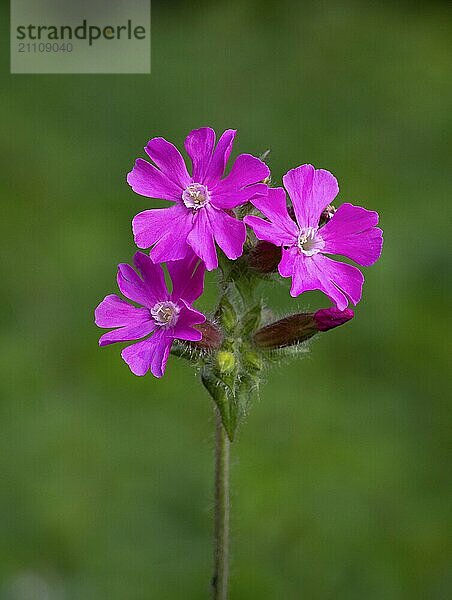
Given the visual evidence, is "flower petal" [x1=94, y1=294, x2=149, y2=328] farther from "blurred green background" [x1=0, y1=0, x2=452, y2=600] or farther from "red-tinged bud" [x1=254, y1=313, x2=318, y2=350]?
"blurred green background" [x1=0, y1=0, x2=452, y2=600]

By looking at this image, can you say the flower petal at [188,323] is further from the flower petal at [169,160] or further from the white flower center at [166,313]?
the flower petal at [169,160]

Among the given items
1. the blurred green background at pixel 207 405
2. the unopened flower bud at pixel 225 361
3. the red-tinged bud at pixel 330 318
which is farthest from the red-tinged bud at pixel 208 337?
the blurred green background at pixel 207 405

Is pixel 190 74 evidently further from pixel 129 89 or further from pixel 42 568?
pixel 42 568

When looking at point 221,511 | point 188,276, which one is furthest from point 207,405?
point 188,276

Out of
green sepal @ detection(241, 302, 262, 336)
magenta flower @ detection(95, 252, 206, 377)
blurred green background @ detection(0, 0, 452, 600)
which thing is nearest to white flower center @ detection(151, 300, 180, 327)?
magenta flower @ detection(95, 252, 206, 377)

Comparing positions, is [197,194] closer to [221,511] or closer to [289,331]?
[289,331]

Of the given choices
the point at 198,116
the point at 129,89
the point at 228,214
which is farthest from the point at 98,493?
the point at 129,89

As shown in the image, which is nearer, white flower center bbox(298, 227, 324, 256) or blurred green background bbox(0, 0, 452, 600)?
white flower center bbox(298, 227, 324, 256)
